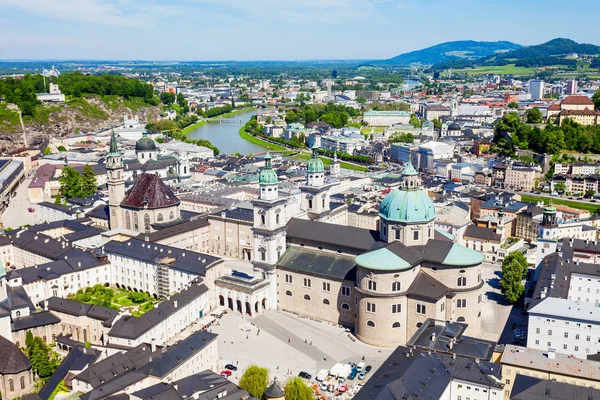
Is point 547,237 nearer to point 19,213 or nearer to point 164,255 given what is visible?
point 164,255

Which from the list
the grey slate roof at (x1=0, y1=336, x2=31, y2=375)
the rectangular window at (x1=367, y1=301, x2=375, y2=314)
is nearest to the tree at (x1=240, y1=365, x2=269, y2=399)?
the rectangular window at (x1=367, y1=301, x2=375, y2=314)

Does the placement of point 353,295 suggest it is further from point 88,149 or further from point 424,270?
point 88,149

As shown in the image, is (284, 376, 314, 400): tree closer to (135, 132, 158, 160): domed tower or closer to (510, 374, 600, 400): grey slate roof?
(510, 374, 600, 400): grey slate roof

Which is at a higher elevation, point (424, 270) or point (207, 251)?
point (424, 270)

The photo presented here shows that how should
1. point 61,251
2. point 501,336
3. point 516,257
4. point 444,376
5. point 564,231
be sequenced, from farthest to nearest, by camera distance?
point 564,231 < point 61,251 < point 516,257 < point 501,336 < point 444,376

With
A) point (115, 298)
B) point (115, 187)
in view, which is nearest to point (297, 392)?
point (115, 298)

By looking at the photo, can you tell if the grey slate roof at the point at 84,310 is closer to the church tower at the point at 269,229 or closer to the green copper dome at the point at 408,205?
the church tower at the point at 269,229

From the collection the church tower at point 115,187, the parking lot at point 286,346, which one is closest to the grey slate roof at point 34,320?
the parking lot at point 286,346

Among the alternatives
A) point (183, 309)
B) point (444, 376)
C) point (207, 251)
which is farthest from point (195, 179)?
point (444, 376)
